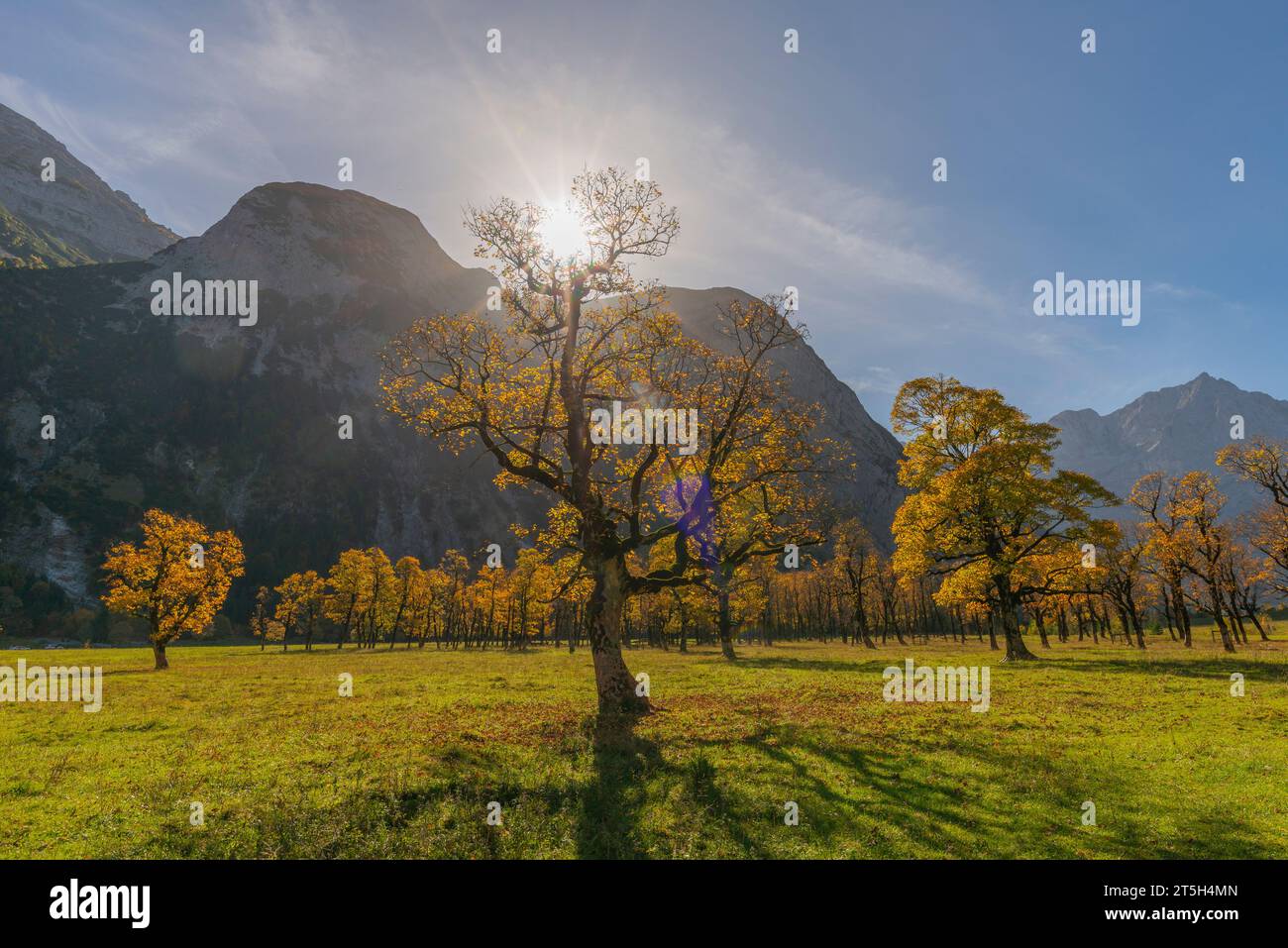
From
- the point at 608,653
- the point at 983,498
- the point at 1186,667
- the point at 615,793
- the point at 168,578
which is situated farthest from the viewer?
the point at 168,578

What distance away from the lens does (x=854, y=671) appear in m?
34.4

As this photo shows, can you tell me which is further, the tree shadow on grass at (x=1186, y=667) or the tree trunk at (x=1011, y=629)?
the tree trunk at (x=1011, y=629)

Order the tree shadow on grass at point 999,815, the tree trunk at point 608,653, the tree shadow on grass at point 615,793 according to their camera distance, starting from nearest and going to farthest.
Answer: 1. the tree shadow on grass at point 999,815
2. the tree shadow on grass at point 615,793
3. the tree trunk at point 608,653

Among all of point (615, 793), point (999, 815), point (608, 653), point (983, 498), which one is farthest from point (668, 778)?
point (983, 498)

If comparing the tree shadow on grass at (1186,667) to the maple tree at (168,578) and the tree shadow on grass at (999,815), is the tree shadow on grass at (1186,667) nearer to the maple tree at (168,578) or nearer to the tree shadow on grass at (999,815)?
the tree shadow on grass at (999,815)

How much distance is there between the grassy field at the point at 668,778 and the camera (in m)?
9.46

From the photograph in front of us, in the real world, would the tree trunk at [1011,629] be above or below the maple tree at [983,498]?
below

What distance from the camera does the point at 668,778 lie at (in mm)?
12617

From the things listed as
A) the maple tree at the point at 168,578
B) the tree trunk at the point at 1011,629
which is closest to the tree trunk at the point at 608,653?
the tree trunk at the point at 1011,629

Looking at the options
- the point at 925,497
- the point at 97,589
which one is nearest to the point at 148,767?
the point at 925,497

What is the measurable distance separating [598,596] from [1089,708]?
17136mm

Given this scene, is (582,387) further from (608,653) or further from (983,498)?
(983,498)

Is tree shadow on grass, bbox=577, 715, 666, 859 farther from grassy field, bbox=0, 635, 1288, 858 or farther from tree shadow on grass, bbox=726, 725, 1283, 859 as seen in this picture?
tree shadow on grass, bbox=726, 725, 1283, 859
